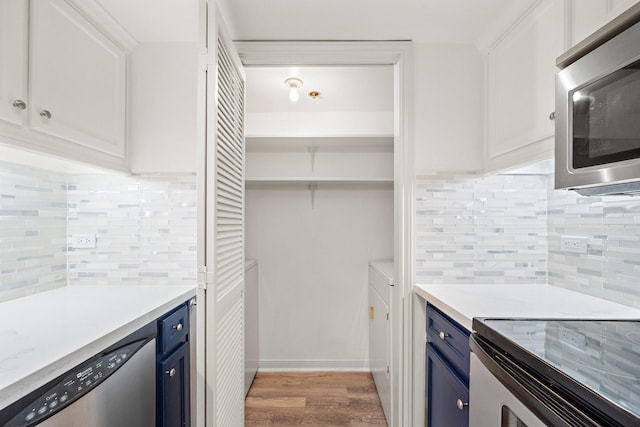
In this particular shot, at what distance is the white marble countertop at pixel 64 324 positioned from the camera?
0.71 metres

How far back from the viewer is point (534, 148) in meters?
1.31

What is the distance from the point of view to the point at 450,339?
4.54 feet

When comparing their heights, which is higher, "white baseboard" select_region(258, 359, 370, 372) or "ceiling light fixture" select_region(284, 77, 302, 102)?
"ceiling light fixture" select_region(284, 77, 302, 102)

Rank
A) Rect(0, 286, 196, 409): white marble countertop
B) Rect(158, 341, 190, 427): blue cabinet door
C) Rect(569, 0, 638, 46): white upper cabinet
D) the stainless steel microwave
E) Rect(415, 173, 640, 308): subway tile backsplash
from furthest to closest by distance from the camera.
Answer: Rect(415, 173, 640, 308): subway tile backsplash, Rect(158, 341, 190, 427): blue cabinet door, Rect(569, 0, 638, 46): white upper cabinet, the stainless steel microwave, Rect(0, 286, 196, 409): white marble countertop

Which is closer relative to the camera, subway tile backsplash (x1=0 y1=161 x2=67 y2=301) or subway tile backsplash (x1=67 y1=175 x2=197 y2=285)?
subway tile backsplash (x1=0 y1=161 x2=67 y2=301)

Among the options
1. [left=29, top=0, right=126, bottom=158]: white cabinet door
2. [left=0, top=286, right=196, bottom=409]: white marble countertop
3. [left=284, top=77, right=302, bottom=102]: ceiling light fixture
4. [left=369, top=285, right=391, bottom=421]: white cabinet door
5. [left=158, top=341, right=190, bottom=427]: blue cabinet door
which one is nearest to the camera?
[left=0, top=286, right=196, bottom=409]: white marble countertop

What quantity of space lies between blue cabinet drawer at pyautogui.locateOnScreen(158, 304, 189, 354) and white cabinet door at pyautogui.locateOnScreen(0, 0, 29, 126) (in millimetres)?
800

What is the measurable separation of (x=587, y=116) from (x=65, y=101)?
168cm

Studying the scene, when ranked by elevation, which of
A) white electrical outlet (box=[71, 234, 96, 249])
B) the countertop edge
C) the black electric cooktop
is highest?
white electrical outlet (box=[71, 234, 96, 249])

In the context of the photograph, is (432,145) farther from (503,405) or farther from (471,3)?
(503,405)

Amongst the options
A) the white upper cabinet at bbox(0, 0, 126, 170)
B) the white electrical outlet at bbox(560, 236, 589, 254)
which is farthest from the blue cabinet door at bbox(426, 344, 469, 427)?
the white upper cabinet at bbox(0, 0, 126, 170)

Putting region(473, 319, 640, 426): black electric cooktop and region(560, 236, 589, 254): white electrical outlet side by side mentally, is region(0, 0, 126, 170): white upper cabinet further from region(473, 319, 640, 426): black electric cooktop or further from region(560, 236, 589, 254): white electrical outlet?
region(560, 236, 589, 254): white electrical outlet

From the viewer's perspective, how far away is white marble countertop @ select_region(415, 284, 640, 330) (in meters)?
1.19

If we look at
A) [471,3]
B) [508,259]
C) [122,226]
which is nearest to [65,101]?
[122,226]
